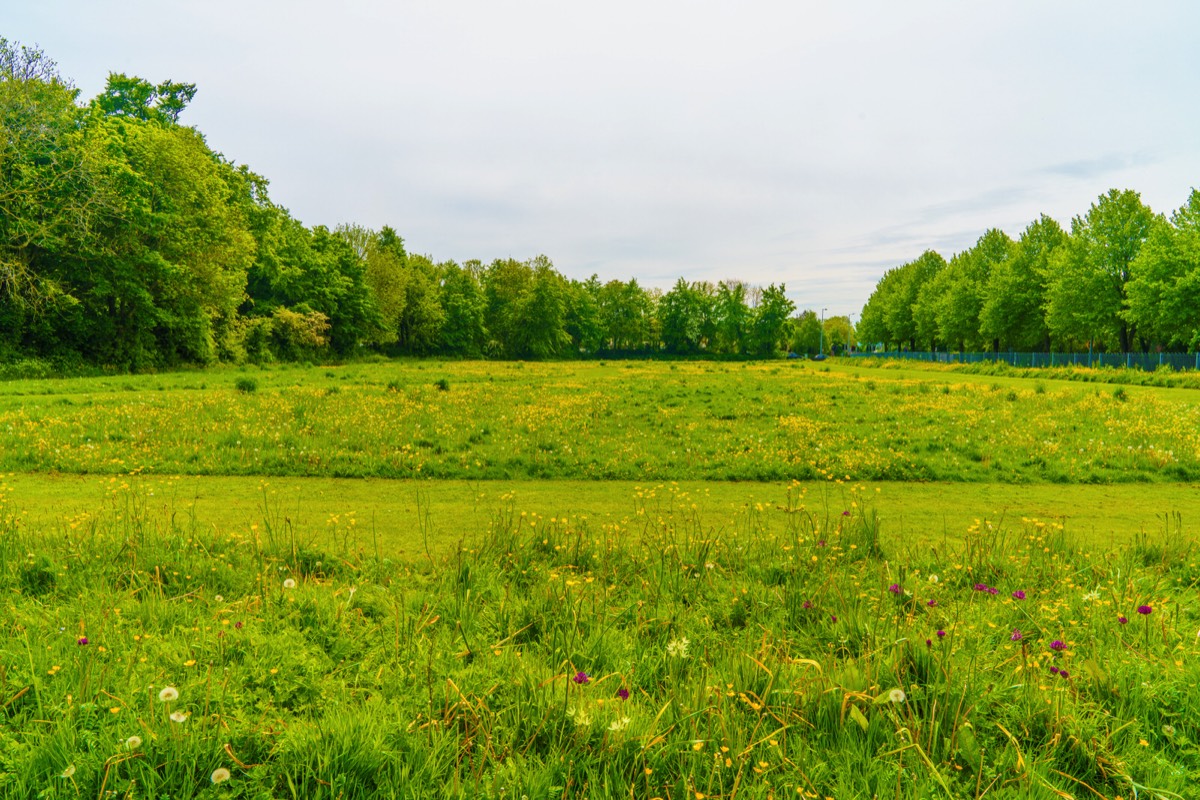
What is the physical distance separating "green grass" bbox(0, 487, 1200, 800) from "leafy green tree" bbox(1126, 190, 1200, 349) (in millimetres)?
59950

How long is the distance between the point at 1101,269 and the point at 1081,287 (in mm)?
2243

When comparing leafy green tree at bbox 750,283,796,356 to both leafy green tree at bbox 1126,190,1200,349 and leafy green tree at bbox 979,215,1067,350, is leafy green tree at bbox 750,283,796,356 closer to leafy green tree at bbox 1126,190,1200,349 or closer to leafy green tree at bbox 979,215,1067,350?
leafy green tree at bbox 979,215,1067,350

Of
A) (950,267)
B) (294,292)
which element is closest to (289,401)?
(294,292)

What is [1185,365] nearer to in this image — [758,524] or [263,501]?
[758,524]

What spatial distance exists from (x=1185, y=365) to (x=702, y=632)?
221 feet

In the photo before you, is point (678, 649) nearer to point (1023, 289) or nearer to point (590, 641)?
point (590, 641)

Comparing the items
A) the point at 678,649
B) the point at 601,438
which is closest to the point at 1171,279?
the point at 601,438

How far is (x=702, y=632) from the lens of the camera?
4.70 meters

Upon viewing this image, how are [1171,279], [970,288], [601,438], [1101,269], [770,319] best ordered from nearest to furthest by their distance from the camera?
[601,438] < [1171,279] < [1101,269] < [970,288] < [770,319]

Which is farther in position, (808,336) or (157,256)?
(808,336)

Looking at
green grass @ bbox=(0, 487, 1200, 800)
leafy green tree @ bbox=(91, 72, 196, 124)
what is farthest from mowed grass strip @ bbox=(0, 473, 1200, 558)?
leafy green tree @ bbox=(91, 72, 196, 124)

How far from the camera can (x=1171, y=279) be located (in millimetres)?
50281

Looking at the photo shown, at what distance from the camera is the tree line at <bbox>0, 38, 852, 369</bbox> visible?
3058cm

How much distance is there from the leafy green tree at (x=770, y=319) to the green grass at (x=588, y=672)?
112m
